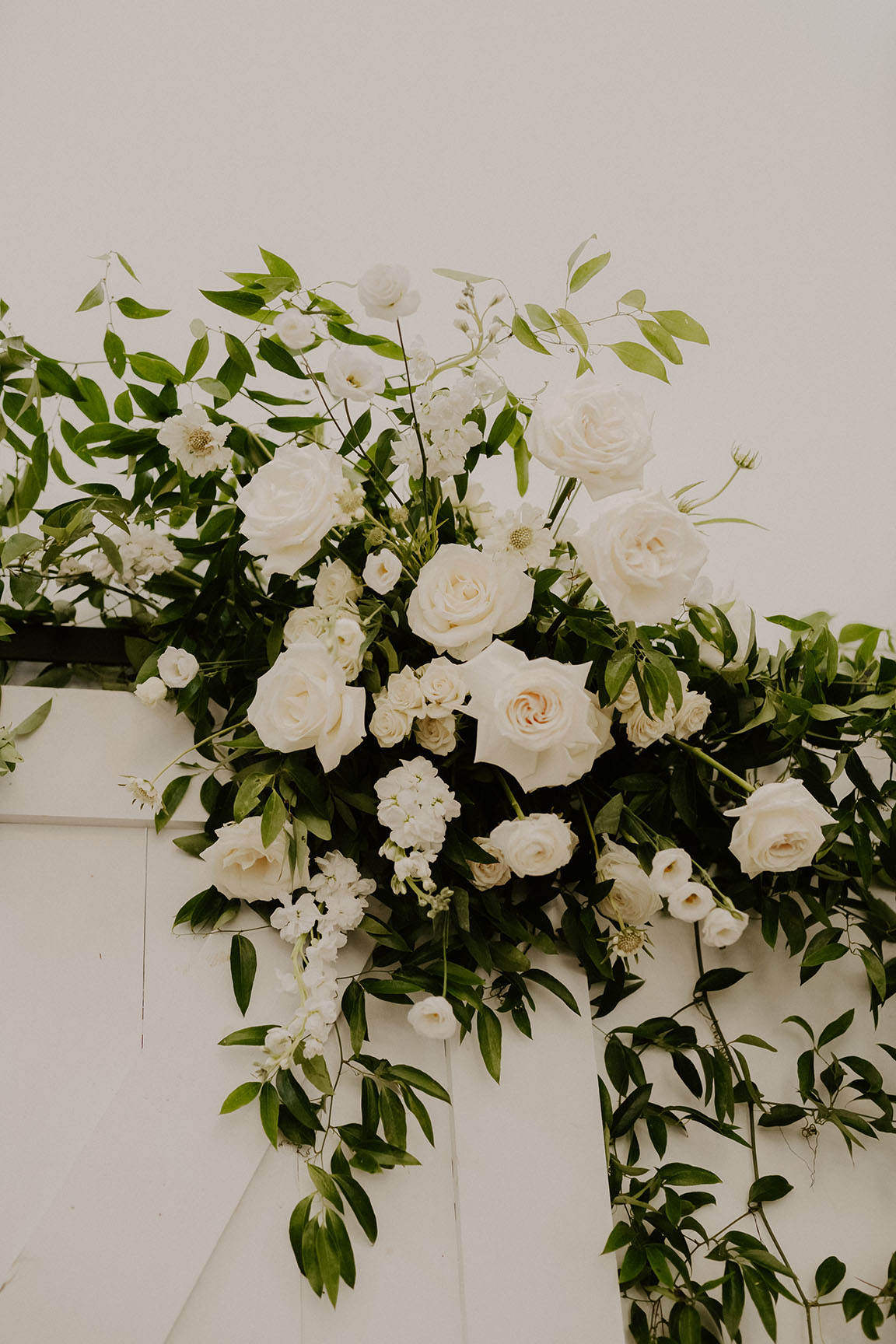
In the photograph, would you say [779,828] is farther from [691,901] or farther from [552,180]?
Result: [552,180]

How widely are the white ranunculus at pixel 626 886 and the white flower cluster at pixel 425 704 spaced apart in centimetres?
21

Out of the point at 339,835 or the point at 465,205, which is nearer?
the point at 339,835

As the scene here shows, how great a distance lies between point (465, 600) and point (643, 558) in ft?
0.57

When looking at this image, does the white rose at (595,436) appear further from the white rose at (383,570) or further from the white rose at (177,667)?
the white rose at (177,667)

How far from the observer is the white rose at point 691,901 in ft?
2.68

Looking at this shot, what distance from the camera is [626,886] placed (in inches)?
35.8

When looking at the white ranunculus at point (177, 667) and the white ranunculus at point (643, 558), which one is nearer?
the white ranunculus at point (643, 558)

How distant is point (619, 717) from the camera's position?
0.94 meters

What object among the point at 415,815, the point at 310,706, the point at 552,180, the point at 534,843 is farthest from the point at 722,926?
the point at 552,180

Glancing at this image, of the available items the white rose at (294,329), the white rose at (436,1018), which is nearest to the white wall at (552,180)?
the white rose at (294,329)

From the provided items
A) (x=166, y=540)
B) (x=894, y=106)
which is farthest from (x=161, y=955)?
(x=894, y=106)

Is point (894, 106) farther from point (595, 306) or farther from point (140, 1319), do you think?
point (140, 1319)

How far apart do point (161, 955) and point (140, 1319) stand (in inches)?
12.8

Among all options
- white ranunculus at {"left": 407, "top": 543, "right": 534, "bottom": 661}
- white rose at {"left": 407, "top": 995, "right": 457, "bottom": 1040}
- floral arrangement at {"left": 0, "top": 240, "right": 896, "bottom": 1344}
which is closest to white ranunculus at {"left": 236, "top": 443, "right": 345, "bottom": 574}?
floral arrangement at {"left": 0, "top": 240, "right": 896, "bottom": 1344}
